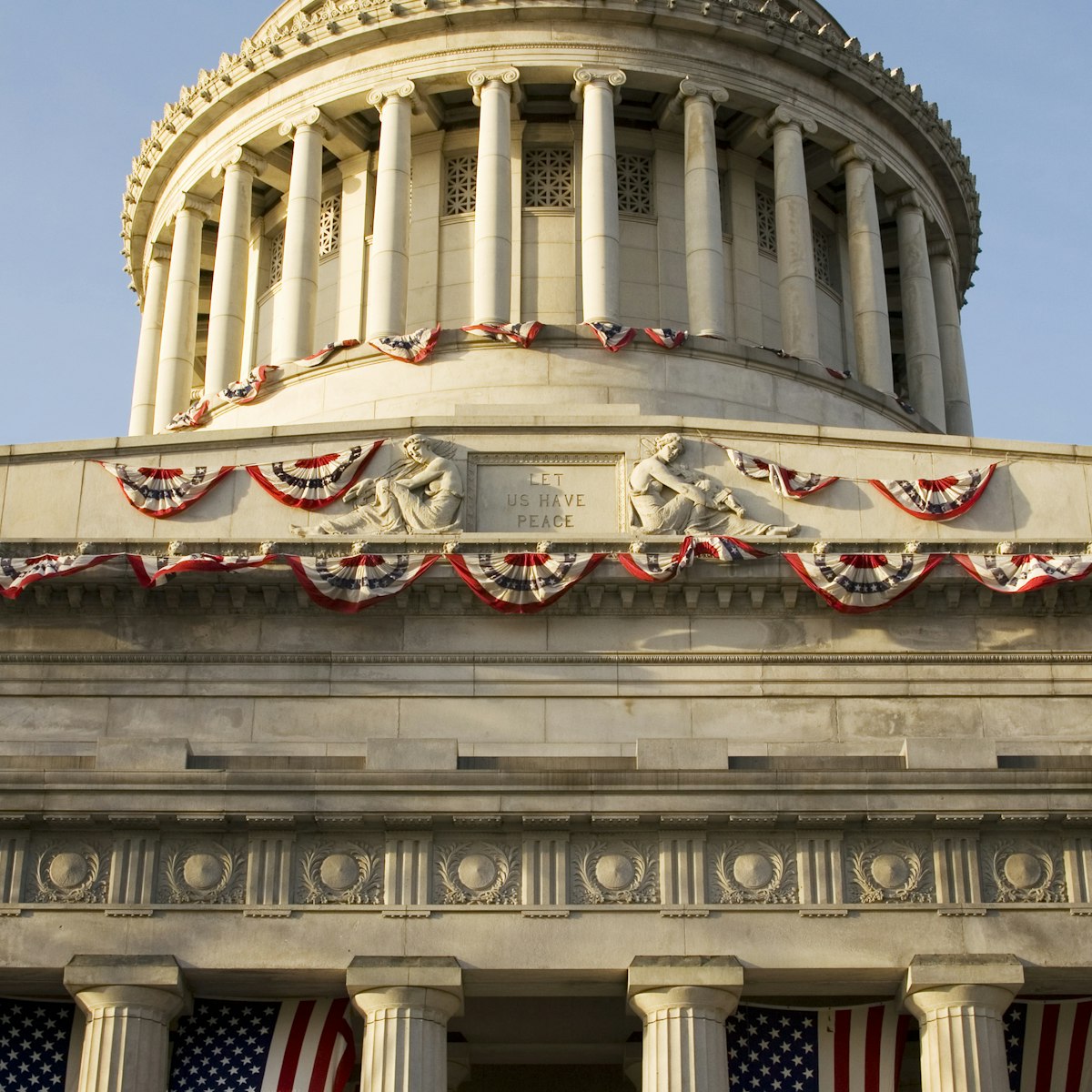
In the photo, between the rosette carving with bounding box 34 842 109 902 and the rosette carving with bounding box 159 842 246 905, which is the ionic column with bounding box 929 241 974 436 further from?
the rosette carving with bounding box 34 842 109 902

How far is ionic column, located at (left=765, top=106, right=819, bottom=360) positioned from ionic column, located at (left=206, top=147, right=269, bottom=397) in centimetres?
1130

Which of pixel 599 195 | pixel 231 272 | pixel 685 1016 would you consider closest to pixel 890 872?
pixel 685 1016

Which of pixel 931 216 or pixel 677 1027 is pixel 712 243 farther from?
pixel 677 1027

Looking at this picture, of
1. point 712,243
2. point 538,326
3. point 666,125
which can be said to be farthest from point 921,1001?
point 666,125

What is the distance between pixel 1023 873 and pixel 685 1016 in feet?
14.2

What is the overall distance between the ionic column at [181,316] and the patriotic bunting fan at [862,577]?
20.2 metres

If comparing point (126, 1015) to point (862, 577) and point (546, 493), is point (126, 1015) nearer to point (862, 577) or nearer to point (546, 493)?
point (546, 493)

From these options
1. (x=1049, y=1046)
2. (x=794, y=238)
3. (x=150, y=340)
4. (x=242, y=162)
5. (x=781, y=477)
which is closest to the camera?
(x=1049, y=1046)

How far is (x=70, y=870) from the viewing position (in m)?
25.6

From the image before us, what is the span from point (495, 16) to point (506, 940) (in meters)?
26.2

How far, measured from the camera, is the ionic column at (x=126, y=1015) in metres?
24.4

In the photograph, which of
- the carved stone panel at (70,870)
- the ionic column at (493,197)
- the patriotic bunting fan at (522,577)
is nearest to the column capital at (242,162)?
the ionic column at (493,197)

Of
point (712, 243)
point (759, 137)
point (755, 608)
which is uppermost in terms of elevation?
point (759, 137)

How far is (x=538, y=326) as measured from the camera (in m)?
41.7
